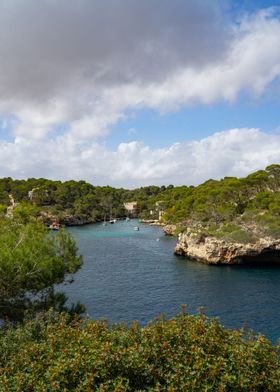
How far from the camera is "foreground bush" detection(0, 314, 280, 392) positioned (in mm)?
7551

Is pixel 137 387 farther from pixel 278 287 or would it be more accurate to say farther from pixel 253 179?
pixel 253 179

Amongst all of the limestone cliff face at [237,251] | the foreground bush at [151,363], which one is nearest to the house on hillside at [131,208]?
the limestone cliff face at [237,251]

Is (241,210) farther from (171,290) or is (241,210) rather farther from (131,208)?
(131,208)

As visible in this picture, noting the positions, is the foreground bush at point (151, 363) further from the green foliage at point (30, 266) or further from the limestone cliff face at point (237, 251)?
the limestone cliff face at point (237, 251)

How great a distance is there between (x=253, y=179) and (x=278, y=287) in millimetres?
36724

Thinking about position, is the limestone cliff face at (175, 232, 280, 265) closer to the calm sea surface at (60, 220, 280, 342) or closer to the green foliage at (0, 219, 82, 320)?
the calm sea surface at (60, 220, 280, 342)

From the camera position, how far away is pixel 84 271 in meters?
46.7

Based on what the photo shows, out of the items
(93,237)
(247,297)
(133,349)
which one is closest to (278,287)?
(247,297)

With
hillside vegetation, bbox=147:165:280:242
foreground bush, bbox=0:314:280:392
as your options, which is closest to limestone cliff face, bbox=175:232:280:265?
hillside vegetation, bbox=147:165:280:242

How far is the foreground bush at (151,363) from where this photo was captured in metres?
7.55

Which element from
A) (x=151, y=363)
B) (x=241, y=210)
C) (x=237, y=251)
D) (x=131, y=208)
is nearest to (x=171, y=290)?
(x=237, y=251)

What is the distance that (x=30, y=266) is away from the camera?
18.1m

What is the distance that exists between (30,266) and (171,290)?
22.1 m

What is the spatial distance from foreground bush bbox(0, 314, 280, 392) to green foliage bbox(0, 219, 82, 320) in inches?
337
